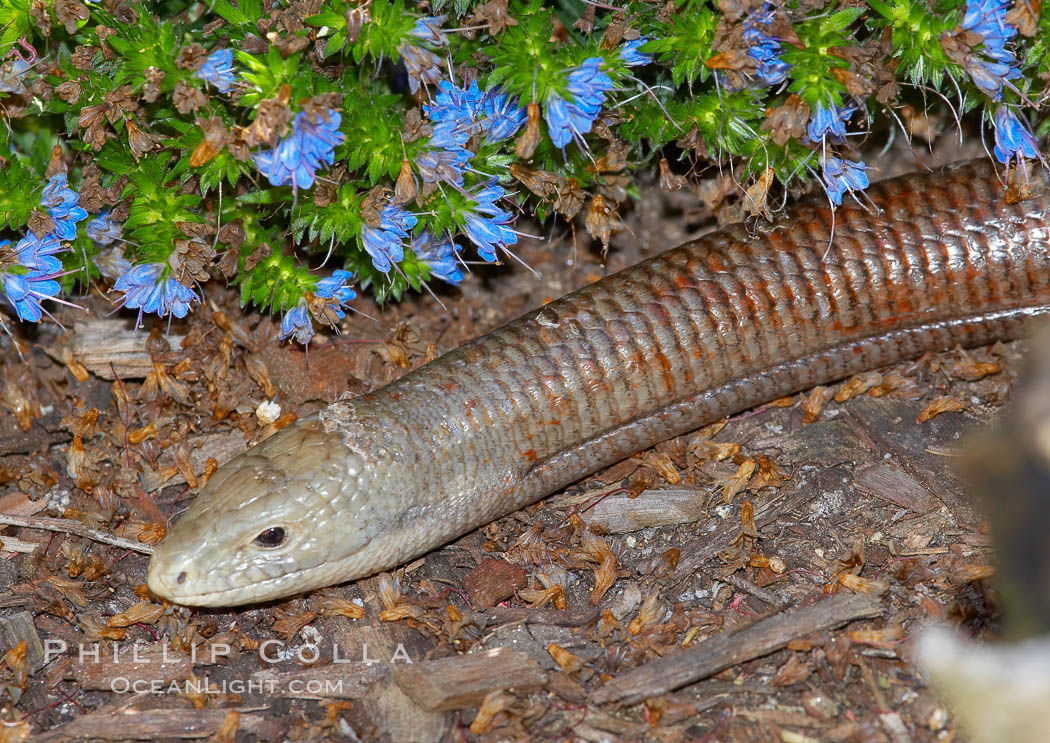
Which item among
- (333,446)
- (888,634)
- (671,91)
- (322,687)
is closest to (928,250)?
(671,91)

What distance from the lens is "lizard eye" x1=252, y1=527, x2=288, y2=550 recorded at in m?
3.82

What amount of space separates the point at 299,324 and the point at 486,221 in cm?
92

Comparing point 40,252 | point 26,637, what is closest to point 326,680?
point 26,637

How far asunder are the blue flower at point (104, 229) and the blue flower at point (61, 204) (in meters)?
0.15

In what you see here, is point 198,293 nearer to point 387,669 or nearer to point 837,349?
point 387,669

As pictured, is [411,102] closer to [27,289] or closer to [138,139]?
[138,139]

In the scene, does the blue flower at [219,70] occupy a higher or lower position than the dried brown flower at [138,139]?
higher

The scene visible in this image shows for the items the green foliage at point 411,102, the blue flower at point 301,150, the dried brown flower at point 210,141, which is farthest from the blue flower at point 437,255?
the dried brown flower at point 210,141

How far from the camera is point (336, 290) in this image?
444 centimetres

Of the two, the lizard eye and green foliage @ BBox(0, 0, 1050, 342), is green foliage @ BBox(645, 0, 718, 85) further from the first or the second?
the lizard eye

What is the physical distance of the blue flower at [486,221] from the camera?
419 centimetres

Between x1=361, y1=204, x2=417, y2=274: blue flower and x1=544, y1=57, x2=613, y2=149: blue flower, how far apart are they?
66 cm

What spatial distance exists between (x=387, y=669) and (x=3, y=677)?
53.7 inches

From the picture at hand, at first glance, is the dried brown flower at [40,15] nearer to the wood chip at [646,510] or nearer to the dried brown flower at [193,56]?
the dried brown flower at [193,56]
